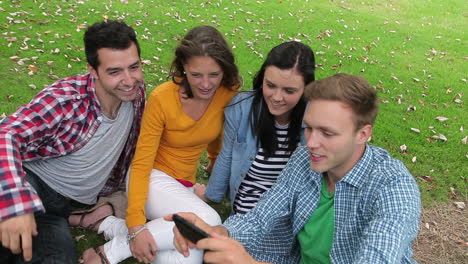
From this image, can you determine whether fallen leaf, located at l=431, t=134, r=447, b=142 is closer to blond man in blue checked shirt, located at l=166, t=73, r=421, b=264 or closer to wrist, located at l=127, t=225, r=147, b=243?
blond man in blue checked shirt, located at l=166, t=73, r=421, b=264

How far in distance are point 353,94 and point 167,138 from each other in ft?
6.29

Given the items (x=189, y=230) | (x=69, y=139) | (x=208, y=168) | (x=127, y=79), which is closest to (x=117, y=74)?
(x=127, y=79)

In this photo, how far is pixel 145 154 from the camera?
368cm

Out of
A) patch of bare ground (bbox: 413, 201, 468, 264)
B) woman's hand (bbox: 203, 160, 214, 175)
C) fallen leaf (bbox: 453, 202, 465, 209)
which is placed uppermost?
woman's hand (bbox: 203, 160, 214, 175)

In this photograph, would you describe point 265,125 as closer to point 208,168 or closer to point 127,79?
point 127,79

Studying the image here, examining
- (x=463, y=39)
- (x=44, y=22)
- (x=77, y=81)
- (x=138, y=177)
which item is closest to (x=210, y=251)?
(x=138, y=177)

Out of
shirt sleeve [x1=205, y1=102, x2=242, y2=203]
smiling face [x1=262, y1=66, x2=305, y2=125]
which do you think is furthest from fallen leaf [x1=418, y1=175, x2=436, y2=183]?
smiling face [x1=262, y1=66, x2=305, y2=125]

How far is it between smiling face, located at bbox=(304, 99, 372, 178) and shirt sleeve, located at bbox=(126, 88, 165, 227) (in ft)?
4.93

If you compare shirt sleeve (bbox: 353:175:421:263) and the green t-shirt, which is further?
the green t-shirt

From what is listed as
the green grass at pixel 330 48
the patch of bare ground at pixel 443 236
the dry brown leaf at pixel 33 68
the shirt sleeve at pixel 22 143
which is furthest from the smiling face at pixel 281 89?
the dry brown leaf at pixel 33 68

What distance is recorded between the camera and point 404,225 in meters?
2.34

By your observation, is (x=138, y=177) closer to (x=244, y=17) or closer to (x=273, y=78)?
(x=273, y=78)

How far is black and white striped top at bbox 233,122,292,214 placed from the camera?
12.5 ft

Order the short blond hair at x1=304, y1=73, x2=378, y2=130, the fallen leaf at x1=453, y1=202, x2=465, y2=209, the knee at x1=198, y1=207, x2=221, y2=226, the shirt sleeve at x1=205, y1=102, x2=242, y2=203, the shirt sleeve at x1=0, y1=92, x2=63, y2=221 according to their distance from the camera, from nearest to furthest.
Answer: the short blond hair at x1=304, y1=73, x2=378, y2=130 < the shirt sleeve at x1=0, y1=92, x2=63, y2=221 < the knee at x1=198, y1=207, x2=221, y2=226 < the shirt sleeve at x1=205, y1=102, x2=242, y2=203 < the fallen leaf at x1=453, y1=202, x2=465, y2=209
